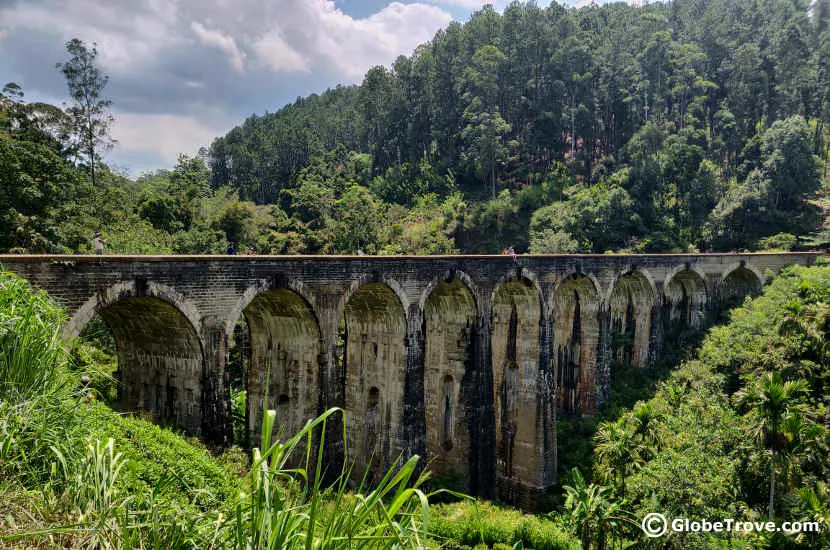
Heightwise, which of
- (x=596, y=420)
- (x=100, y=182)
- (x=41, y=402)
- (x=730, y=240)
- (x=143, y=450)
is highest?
(x=100, y=182)

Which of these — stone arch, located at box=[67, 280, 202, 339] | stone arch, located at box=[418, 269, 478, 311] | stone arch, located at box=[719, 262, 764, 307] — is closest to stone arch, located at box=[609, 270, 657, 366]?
stone arch, located at box=[719, 262, 764, 307]

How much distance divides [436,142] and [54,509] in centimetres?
6008

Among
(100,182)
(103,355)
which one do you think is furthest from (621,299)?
(100,182)

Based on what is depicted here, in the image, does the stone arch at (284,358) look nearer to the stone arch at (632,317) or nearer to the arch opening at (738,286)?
the stone arch at (632,317)

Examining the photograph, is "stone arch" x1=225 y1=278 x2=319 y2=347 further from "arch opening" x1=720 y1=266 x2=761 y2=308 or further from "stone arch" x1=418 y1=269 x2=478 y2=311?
"arch opening" x1=720 y1=266 x2=761 y2=308

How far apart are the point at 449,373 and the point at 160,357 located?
1071cm

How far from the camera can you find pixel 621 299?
2966 cm

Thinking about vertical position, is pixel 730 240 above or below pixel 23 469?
above

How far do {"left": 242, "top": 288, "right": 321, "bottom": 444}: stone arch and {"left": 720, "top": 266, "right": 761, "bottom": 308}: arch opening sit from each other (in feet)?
90.9

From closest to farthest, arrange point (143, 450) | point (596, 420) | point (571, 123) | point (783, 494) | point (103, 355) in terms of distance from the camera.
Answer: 1. point (143, 450)
2. point (783, 494)
3. point (103, 355)
4. point (596, 420)
5. point (571, 123)

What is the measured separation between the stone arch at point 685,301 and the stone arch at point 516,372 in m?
13.5

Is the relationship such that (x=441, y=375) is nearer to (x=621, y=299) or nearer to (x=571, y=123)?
(x=621, y=299)

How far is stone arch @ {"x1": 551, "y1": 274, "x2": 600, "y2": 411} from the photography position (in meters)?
25.3

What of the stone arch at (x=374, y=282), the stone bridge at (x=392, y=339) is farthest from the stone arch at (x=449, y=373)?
the stone arch at (x=374, y=282)
